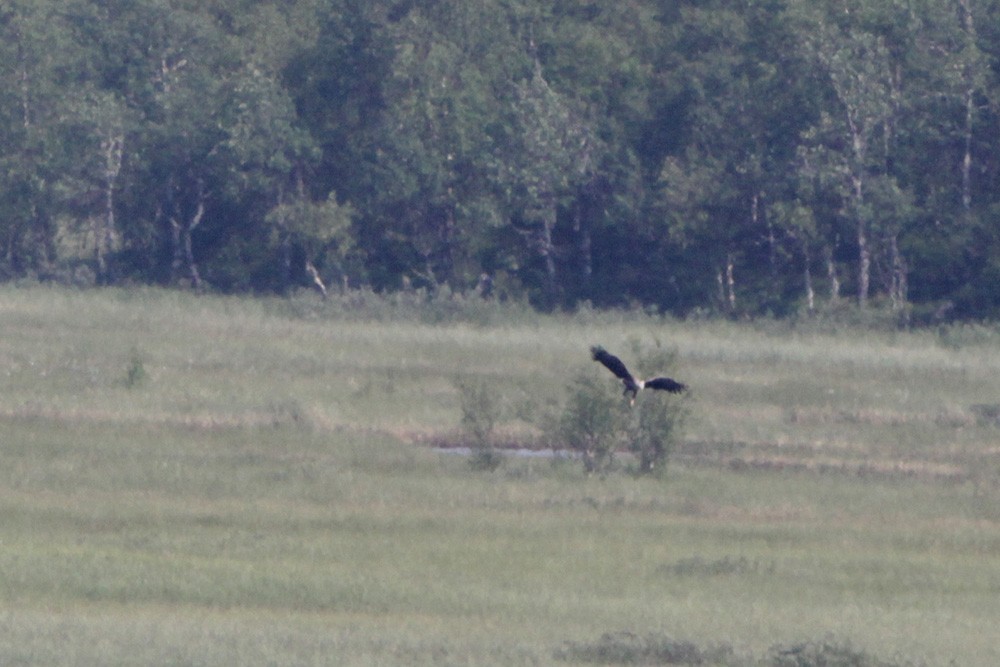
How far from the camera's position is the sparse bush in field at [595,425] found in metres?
18.0

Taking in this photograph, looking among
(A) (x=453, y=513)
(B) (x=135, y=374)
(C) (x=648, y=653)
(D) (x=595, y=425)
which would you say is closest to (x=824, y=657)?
(C) (x=648, y=653)

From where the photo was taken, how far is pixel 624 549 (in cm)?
1371

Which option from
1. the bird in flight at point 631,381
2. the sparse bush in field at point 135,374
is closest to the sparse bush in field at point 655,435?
the bird in flight at point 631,381

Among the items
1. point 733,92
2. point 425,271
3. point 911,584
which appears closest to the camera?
point 911,584

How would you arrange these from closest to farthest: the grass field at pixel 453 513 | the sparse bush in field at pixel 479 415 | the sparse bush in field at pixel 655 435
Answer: the grass field at pixel 453 513 < the sparse bush in field at pixel 655 435 < the sparse bush in field at pixel 479 415

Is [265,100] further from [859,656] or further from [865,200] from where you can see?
[859,656]

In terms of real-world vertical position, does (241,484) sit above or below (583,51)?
below

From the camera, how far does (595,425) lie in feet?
59.2

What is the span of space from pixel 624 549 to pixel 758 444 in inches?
277

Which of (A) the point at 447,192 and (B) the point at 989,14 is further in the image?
(A) the point at 447,192

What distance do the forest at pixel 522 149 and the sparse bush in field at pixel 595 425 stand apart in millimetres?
19286

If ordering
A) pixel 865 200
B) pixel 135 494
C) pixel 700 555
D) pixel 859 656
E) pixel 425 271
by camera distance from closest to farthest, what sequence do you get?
pixel 859 656, pixel 700 555, pixel 135 494, pixel 865 200, pixel 425 271

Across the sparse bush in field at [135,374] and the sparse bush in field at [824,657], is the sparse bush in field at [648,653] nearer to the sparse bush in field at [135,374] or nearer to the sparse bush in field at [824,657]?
the sparse bush in field at [824,657]

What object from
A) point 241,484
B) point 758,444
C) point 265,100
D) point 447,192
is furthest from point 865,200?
point 241,484
